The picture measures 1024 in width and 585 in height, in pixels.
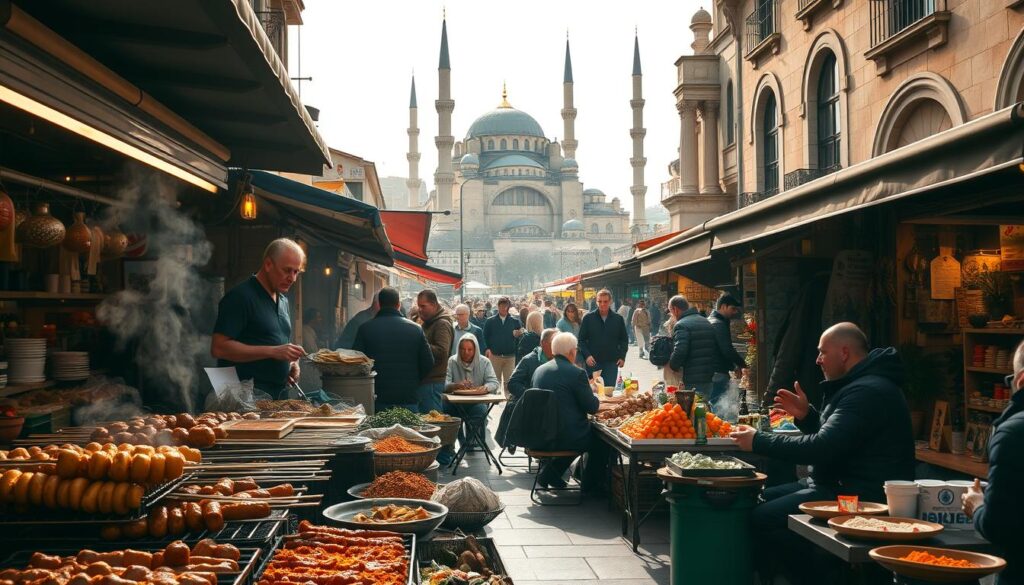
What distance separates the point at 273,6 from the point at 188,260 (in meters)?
10.5

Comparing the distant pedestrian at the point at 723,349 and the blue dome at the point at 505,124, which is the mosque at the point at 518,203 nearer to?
the blue dome at the point at 505,124

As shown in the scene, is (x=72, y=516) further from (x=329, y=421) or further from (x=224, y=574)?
(x=329, y=421)

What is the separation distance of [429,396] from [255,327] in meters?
4.15

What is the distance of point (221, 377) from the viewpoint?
5074mm

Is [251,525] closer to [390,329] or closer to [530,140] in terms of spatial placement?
[390,329]

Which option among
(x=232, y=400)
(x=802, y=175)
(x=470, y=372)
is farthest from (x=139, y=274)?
(x=802, y=175)

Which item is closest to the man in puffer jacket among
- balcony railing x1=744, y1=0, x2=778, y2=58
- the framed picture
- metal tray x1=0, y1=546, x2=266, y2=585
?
the framed picture

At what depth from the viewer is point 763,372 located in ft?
33.2

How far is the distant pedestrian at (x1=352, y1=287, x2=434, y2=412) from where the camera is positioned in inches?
319

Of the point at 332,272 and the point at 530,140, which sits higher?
the point at 530,140

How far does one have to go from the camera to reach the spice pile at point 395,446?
498cm

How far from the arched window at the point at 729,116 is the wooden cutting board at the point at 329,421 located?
19765 mm

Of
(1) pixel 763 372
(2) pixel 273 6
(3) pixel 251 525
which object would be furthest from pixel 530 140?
(3) pixel 251 525

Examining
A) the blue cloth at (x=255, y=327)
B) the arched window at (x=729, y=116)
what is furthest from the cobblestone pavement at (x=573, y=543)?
the arched window at (x=729, y=116)
